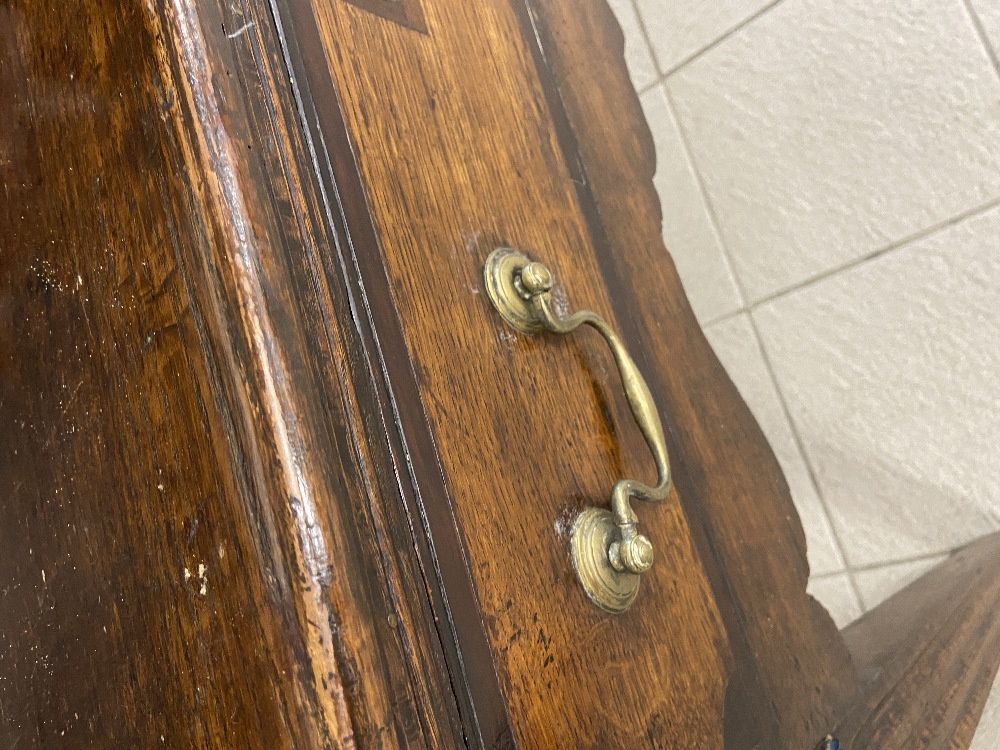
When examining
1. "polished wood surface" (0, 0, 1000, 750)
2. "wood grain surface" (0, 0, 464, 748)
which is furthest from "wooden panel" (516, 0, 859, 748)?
"wood grain surface" (0, 0, 464, 748)

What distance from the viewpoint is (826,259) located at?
81 cm

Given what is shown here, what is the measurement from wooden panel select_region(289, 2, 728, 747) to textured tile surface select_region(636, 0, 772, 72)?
0.34 meters

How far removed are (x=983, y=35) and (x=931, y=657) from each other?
0.51 metres

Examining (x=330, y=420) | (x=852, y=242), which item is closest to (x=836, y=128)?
(x=852, y=242)

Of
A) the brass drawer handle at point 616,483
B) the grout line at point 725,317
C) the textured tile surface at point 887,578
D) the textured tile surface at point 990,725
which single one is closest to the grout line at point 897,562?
the textured tile surface at point 887,578

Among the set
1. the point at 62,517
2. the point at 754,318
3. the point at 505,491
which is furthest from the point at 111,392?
the point at 754,318

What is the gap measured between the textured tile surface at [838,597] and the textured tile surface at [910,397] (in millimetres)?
33

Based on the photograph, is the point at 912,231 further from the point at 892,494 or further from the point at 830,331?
the point at 892,494

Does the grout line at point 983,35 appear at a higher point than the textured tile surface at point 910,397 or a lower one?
higher

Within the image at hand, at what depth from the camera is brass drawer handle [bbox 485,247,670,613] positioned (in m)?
0.44

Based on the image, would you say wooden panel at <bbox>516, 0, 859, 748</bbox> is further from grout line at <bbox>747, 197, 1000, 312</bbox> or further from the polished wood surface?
grout line at <bbox>747, 197, 1000, 312</bbox>

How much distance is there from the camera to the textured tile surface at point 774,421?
700 mm

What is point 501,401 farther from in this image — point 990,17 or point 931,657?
point 990,17

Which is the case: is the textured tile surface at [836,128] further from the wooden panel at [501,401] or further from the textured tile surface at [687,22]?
the wooden panel at [501,401]
